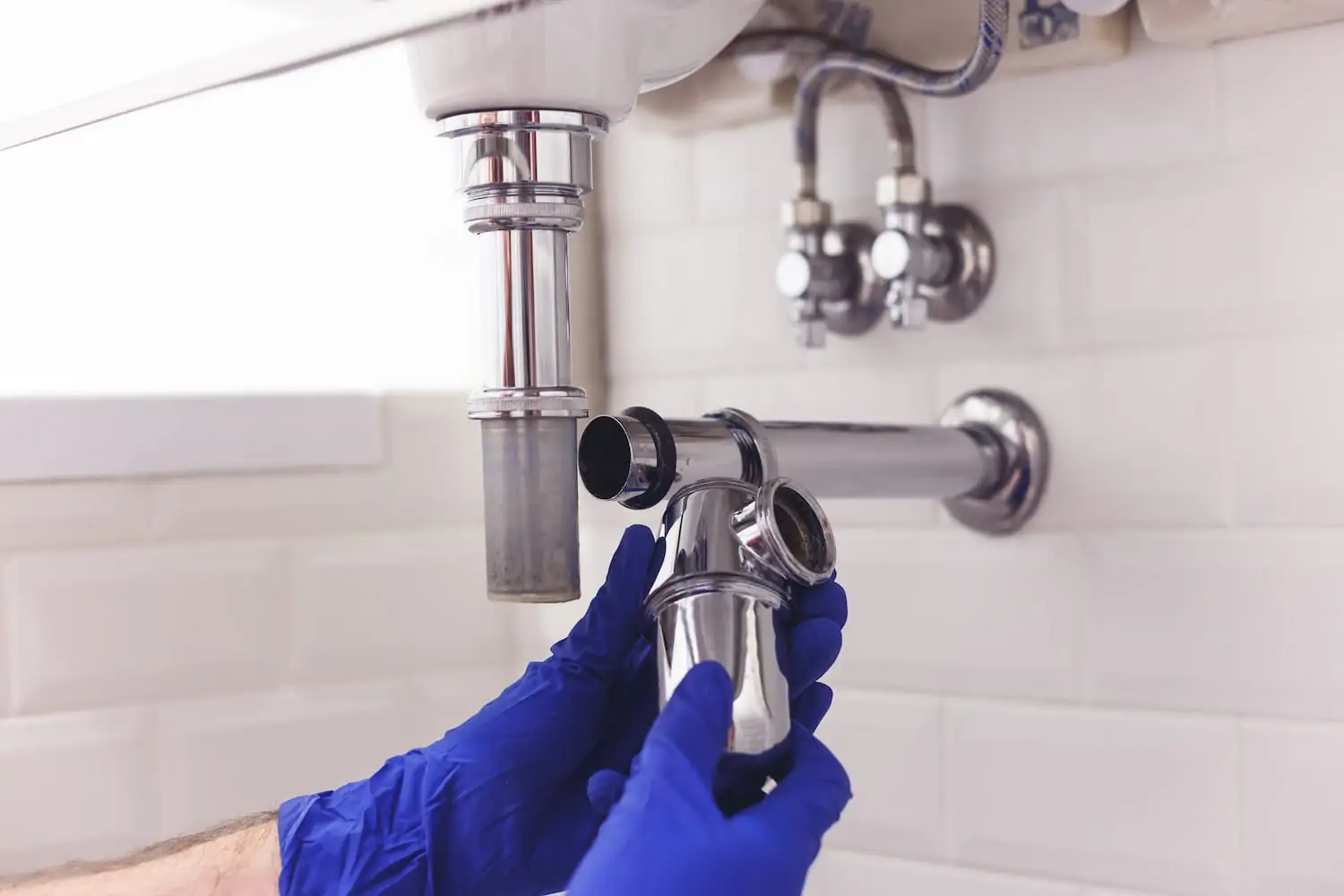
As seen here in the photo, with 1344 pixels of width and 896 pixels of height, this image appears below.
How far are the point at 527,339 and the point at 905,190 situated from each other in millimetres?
253

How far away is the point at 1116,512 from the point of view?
0.68 meters

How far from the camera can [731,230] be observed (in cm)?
83

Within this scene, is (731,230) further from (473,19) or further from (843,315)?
(473,19)

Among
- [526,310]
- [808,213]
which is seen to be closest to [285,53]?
[526,310]

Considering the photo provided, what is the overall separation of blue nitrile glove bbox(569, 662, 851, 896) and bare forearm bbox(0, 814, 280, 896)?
238mm

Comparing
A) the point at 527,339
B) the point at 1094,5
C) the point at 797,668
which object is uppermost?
the point at 1094,5

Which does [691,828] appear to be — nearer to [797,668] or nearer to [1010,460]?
[797,668]

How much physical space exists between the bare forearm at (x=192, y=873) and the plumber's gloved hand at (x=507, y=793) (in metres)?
0.01

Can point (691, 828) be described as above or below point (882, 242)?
below

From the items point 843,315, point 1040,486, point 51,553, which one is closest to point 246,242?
point 51,553

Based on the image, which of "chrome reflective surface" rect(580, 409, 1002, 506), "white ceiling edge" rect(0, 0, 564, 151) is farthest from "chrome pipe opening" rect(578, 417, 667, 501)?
"white ceiling edge" rect(0, 0, 564, 151)

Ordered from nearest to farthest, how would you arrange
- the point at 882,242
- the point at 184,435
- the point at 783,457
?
the point at 783,457 < the point at 882,242 < the point at 184,435

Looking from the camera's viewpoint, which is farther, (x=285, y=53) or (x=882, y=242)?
(x=882, y=242)

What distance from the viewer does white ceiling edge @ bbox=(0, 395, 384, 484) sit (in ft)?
2.42
